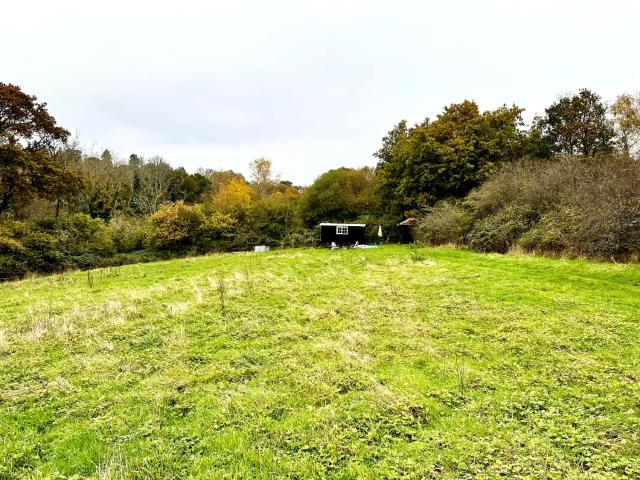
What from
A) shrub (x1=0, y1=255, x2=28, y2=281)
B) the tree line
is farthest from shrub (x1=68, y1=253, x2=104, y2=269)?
shrub (x1=0, y1=255, x2=28, y2=281)

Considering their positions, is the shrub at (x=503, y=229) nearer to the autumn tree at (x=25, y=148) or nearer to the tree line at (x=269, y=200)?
the tree line at (x=269, y=200)

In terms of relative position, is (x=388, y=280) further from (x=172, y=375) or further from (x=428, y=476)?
(x=428, y=476)

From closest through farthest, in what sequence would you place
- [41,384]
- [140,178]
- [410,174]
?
[41,384] → [410,174] → [140,178]

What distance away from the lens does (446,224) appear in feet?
71.0

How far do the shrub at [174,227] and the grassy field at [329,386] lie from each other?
1766 centimetres

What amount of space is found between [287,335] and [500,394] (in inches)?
137

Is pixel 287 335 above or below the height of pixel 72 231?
below

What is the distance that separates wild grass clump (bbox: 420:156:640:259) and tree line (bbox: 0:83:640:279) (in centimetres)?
59

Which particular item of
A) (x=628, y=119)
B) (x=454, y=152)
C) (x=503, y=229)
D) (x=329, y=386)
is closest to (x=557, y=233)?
(x=503, y=229)

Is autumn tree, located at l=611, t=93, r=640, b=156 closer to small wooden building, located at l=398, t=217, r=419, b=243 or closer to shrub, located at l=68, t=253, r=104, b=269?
small wooden building, located at l=398, t=217, r=419, b=243

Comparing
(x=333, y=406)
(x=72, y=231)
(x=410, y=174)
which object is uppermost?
(x=410, y=174)

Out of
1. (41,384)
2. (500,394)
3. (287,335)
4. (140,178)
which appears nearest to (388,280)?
(287,335)

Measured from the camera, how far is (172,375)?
4793 millimetres

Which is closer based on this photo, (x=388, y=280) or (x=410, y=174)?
(x=388, y=280)
